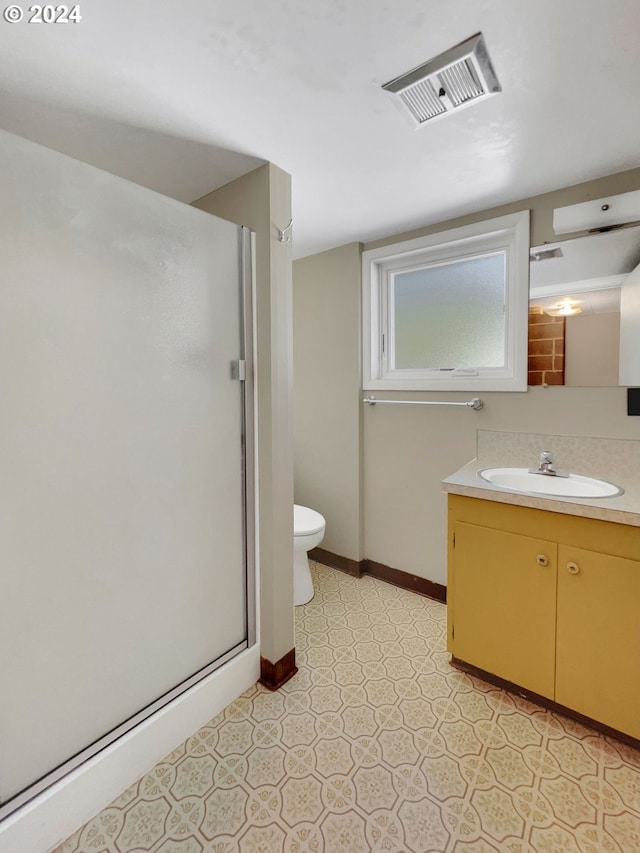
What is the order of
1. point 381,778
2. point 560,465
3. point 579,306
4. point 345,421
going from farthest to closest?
point 345,421 → point 560,465 → point 579,306 → point 381,778

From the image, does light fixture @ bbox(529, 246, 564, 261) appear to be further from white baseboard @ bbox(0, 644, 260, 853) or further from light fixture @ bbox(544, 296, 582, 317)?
white baseboard @ bbox(0, 644, 260, 853)

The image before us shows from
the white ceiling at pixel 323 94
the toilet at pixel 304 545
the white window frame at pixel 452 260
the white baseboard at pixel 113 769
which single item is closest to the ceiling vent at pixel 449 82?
the white ceiling at pixel 323 94

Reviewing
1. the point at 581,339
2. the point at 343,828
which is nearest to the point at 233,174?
the point at 581,339

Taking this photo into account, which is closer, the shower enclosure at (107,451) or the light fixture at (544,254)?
the shower enclosure at (107,451)

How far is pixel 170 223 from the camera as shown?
133cm

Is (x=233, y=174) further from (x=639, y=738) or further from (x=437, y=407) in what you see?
(x=639, y=738)

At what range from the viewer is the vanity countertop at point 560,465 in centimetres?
135

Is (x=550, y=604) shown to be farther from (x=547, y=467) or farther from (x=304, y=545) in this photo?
(x=304, y=545)

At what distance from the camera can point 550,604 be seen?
1.46 m

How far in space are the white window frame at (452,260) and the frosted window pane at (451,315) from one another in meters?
0.05

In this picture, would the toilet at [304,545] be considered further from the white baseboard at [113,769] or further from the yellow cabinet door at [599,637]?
the yellow cabinet door at [599,637]

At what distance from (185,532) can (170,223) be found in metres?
1.08

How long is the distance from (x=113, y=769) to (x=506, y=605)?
1468mm

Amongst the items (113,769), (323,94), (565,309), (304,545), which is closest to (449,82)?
(323,94)
